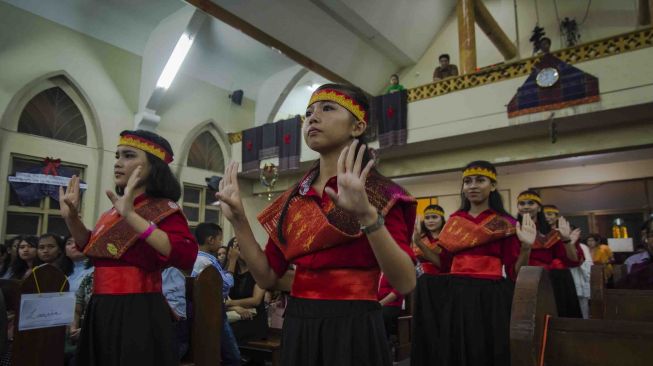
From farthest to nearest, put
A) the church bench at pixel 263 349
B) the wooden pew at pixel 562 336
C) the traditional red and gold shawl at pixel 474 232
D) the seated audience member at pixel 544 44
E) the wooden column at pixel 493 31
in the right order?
the wooden column at pixel 493 31 < the seated audience member at pixel 544 44 < the church bench at pixel 263 349 < the traditional red and gold shawl at pixel 474 232 < the wooden pew at pixel 562 336

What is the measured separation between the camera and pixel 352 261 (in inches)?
47.6

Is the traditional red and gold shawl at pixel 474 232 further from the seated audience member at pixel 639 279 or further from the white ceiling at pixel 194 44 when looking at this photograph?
the white ceiling at pixel 194 44

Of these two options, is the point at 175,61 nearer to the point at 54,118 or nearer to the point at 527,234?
the point at 54,118

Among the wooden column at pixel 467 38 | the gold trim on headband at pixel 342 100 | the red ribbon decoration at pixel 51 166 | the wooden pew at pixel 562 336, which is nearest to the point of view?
the wooden pew at pixel 562 336

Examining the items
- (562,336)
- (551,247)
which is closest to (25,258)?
(562,336)

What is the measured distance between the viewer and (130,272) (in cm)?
192

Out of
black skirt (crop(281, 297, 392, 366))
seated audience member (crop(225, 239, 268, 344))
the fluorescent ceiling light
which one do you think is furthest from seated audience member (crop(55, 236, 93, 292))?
the fluorescent ceiling light

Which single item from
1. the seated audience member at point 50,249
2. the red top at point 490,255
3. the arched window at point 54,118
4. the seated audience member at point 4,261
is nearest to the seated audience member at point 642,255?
the red top at point 490,255

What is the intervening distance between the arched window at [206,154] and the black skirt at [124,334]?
8.61 meters

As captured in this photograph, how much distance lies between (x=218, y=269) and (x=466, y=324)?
1839 mm

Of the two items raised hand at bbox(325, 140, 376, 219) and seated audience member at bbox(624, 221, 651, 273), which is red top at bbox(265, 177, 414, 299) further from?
seated audience member at bbox(624, 221, 651, 273)

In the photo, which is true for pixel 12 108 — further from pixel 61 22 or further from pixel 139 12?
pixel 139 12

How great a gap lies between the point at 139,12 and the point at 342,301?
917 centimetres

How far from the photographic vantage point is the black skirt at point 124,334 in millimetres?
1833
